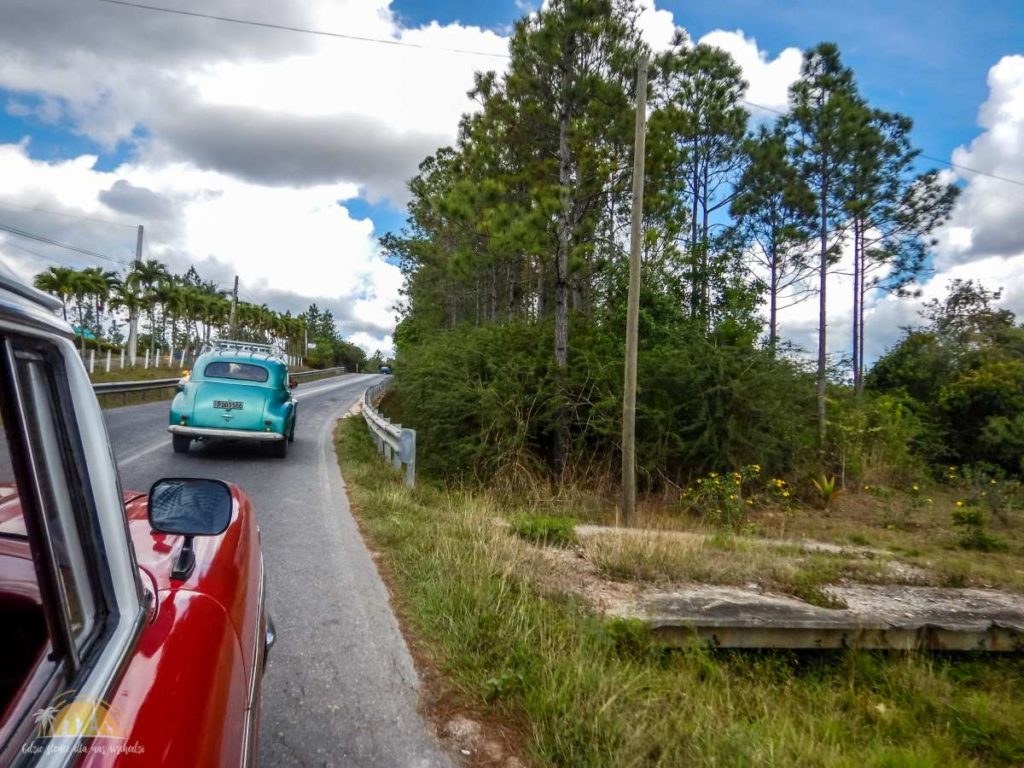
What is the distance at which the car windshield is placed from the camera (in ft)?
39.3

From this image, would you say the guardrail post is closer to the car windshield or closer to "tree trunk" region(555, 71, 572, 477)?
the car windshield

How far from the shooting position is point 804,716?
3.95 m

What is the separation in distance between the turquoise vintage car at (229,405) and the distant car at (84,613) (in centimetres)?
998

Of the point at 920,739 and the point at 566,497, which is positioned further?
the point at 566,497

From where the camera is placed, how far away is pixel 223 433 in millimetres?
11180

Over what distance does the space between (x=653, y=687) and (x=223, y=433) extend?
9437mm

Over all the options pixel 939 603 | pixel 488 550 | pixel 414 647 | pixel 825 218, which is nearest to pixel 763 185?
pixel 825 218

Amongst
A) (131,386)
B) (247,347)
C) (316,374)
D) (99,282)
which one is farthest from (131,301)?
(247,347)

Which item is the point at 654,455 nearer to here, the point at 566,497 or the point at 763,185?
the point at 566,497

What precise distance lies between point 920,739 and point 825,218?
20.7 metres

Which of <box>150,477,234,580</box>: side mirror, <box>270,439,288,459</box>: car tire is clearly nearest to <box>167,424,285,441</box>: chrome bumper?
<box>270,439,288,459</box>: car tire

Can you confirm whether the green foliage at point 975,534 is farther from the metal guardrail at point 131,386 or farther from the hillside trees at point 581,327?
the metal guardrail at point 131,386

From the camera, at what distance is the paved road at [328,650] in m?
3.08

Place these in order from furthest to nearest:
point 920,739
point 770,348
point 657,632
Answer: point 770,348
point 657,632
point 920,739
